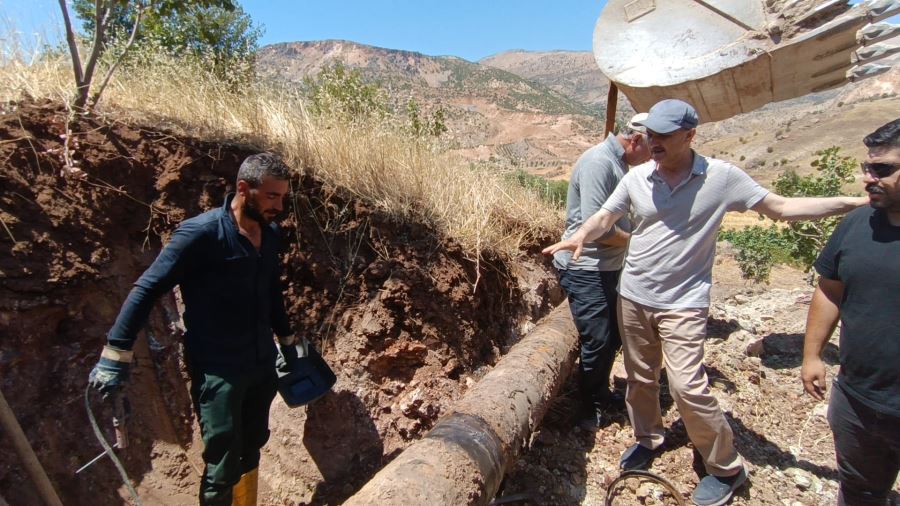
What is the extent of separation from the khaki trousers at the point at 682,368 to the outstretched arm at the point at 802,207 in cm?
58

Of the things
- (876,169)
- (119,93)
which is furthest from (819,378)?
(119,93)

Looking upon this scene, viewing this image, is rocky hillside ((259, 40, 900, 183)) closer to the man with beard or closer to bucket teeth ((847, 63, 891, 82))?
the man with beard

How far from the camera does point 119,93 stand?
3.36 metres

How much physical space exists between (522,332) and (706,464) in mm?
1671

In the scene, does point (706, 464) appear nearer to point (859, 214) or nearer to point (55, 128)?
point (859, 214)

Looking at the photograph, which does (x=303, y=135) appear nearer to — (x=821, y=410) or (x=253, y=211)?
(x=253, y=211)

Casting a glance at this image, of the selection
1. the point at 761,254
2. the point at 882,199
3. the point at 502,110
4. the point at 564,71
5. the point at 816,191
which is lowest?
the point at 761,254

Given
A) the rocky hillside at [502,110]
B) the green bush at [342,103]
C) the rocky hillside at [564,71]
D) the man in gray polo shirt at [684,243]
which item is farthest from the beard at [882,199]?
the rocky hillside at [564,71]

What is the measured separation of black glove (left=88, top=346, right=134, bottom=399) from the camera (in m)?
1.96

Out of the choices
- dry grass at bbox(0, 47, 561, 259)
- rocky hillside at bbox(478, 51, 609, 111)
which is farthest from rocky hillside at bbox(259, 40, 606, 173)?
rocky hillside at bbox(478, 51, 609, 111)

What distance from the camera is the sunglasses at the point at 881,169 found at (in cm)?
183

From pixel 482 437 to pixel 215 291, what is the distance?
141 cm

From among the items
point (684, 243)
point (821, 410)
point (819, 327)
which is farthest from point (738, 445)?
point (684, 243)

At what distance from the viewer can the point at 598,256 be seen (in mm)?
2988
